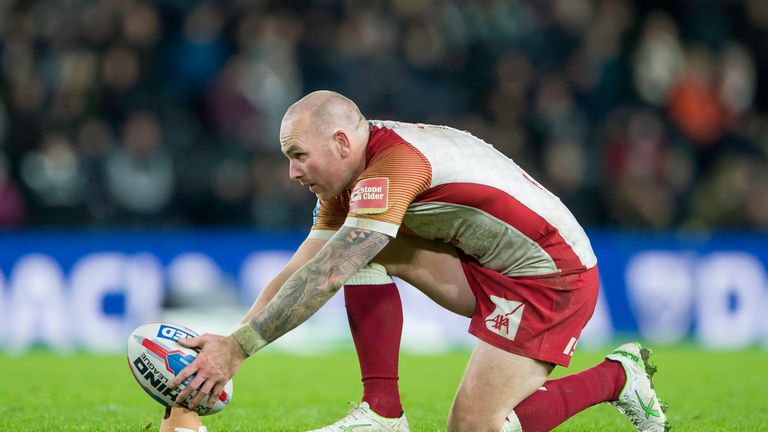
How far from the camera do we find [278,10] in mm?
13930

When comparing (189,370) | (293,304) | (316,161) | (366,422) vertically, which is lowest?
(366,422)

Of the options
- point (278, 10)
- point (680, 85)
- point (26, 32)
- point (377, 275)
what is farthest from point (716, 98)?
point (377, 275)

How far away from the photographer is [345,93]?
43.5 feet

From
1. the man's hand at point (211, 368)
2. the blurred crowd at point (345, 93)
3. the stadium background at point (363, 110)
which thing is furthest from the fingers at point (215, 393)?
the blurred crowd at point (345, 93)

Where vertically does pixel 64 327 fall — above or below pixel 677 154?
below

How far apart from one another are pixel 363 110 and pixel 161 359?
336 inches

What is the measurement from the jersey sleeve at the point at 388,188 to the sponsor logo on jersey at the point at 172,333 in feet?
2.92

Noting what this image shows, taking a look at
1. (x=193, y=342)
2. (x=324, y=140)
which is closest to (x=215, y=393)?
(x=193, y=342)

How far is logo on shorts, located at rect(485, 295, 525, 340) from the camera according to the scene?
5.27 metres

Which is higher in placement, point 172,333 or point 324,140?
point 324,140

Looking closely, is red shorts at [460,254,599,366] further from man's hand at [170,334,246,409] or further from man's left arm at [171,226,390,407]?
man's hand at [170,334,246,409]

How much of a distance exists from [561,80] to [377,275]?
9018 mm

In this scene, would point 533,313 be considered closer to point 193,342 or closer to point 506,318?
point 506,318

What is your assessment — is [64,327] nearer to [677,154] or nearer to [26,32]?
[26,32]
